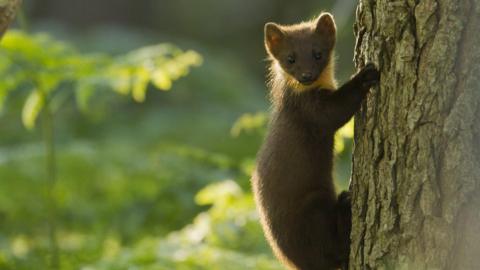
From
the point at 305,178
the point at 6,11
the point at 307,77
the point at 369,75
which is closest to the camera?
the point at 369,75

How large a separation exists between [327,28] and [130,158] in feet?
13.0

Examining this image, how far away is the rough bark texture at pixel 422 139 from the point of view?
3764mm

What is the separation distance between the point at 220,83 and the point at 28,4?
1039 cm

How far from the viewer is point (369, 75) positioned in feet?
14.0

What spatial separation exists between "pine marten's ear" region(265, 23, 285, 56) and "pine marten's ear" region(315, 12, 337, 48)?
0.32 meters

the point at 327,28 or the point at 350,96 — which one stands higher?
the point at 327,28

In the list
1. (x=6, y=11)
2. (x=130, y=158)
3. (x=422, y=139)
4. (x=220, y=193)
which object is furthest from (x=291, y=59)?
(x=130, y=158)

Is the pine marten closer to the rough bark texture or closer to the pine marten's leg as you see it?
the pine marten's leg

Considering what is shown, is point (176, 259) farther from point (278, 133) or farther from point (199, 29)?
point (199, 29)

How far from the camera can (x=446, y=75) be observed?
3830mm

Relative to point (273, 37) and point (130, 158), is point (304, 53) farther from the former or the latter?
point (130, 158)

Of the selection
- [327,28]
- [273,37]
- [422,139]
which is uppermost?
[273,37]

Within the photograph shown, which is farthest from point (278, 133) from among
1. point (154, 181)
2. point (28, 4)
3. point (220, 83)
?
point (28, 4)

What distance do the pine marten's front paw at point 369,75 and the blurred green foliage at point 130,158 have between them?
1.48 metres
